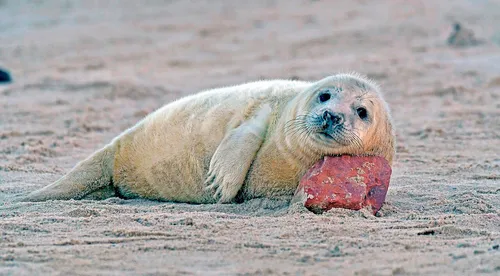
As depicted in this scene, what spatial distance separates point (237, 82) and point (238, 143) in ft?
18.0

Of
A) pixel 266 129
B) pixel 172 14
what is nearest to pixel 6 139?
pixel 266 129

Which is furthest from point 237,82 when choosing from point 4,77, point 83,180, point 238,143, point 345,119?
point 345,119

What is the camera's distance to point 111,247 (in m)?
4.28

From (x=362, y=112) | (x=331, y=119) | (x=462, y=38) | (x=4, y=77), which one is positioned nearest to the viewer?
(x=331, y=119)

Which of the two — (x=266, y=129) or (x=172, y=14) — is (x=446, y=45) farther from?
(x=266, y=129)

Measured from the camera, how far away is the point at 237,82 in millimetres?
10883

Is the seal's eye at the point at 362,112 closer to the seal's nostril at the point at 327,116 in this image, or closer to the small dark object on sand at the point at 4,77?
the seal's nostril at the point at 327,116

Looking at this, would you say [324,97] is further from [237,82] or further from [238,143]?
[237,82]

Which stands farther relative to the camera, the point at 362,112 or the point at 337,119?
the point at 362,112

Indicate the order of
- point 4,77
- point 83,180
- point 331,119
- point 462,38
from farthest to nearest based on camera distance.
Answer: point 462,38
point 4,77
point 83,180
point 331,119

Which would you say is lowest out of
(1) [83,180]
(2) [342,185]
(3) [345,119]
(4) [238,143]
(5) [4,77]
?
(5) [4,77]

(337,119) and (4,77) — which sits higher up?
(337,119)

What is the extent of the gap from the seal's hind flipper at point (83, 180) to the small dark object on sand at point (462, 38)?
6855 millimetres

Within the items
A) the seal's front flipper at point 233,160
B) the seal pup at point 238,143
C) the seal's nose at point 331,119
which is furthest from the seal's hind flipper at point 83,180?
the seal's nose at point 331,119
